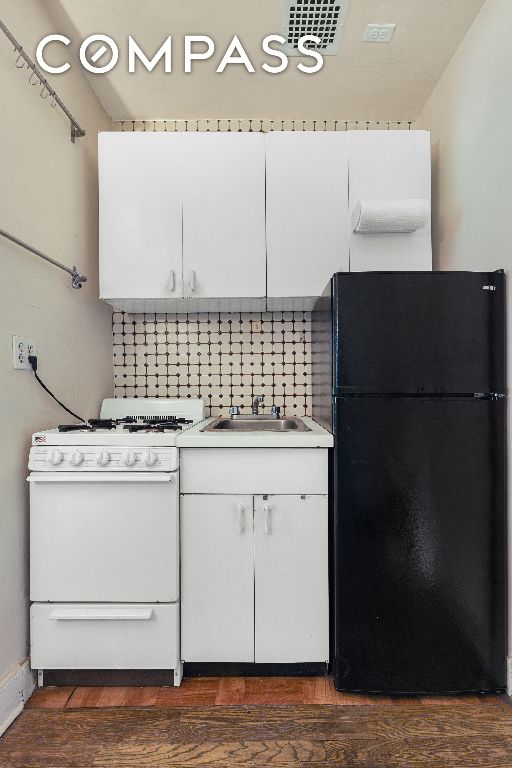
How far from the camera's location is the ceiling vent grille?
193 centimetres

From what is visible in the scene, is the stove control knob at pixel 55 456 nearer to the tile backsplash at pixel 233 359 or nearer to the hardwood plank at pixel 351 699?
the tile backsplash at pixel 233 359

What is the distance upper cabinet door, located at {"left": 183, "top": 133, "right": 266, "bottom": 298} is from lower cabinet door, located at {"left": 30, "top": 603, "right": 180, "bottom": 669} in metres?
1.40

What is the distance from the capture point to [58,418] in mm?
2139

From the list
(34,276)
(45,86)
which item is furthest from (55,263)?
(45,86)

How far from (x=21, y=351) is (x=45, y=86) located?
3.57ft

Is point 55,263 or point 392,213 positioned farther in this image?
point 392,213

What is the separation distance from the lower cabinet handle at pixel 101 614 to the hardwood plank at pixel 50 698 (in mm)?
287

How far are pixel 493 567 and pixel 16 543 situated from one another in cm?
175

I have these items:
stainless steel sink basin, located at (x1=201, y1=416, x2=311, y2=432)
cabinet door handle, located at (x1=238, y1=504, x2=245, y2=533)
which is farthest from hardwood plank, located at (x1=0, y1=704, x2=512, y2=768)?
stainless steel sink basin, located at (x1=201, y1=416, x2=311, y2=432)

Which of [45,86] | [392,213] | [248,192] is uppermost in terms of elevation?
[45,86]

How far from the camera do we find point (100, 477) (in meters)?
1.82

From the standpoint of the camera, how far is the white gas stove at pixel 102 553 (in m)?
1.81

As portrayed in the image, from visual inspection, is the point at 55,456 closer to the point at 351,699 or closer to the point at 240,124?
the point at 351,699

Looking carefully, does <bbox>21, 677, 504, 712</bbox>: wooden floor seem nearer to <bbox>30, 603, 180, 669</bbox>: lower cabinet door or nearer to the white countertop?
<bbox>30, 603, 180, 669</bbox>: lower cabinet door
